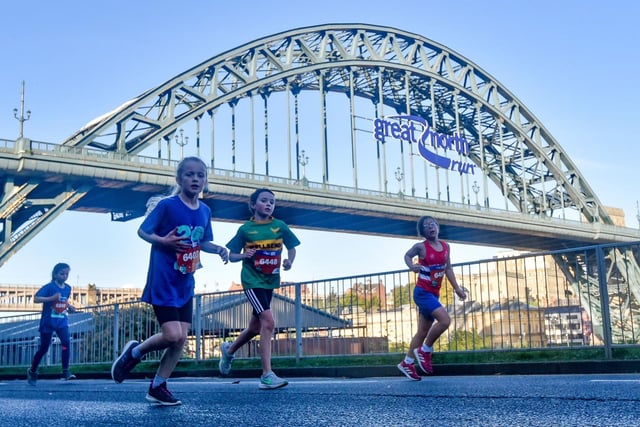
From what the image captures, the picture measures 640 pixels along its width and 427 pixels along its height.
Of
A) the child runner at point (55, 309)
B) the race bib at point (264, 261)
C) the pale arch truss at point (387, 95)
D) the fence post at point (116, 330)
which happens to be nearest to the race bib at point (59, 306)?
the child runner at point (55, 309)

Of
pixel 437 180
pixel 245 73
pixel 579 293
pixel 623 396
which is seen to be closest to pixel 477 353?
pixel 579 293

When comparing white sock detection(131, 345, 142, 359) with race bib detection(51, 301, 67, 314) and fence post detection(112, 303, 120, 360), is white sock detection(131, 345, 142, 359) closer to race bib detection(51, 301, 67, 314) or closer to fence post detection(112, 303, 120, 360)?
race bib detection(51, 301, 67, 314)

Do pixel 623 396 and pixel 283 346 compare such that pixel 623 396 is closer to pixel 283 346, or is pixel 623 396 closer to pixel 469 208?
pixel 283 346

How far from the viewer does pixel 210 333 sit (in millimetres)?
10516

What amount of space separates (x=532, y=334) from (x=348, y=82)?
41.0 metres

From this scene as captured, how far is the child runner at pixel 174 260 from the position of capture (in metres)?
4.15

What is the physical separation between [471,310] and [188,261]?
460 centimetres

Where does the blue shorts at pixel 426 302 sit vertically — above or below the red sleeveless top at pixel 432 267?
below

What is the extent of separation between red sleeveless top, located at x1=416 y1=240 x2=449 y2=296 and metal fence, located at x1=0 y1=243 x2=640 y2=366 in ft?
3.09

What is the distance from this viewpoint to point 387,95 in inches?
2012

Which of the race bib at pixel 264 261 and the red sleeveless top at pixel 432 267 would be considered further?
the red sleeveless top at pixel 432 267

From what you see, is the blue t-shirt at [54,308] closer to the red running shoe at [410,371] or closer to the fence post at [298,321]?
the fence post at [298,321]

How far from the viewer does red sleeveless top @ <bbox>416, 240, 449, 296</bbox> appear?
22.2 ft

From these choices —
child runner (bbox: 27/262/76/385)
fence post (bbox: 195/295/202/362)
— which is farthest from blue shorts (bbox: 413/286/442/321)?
child runner (bbox: 27/262/76/385)
